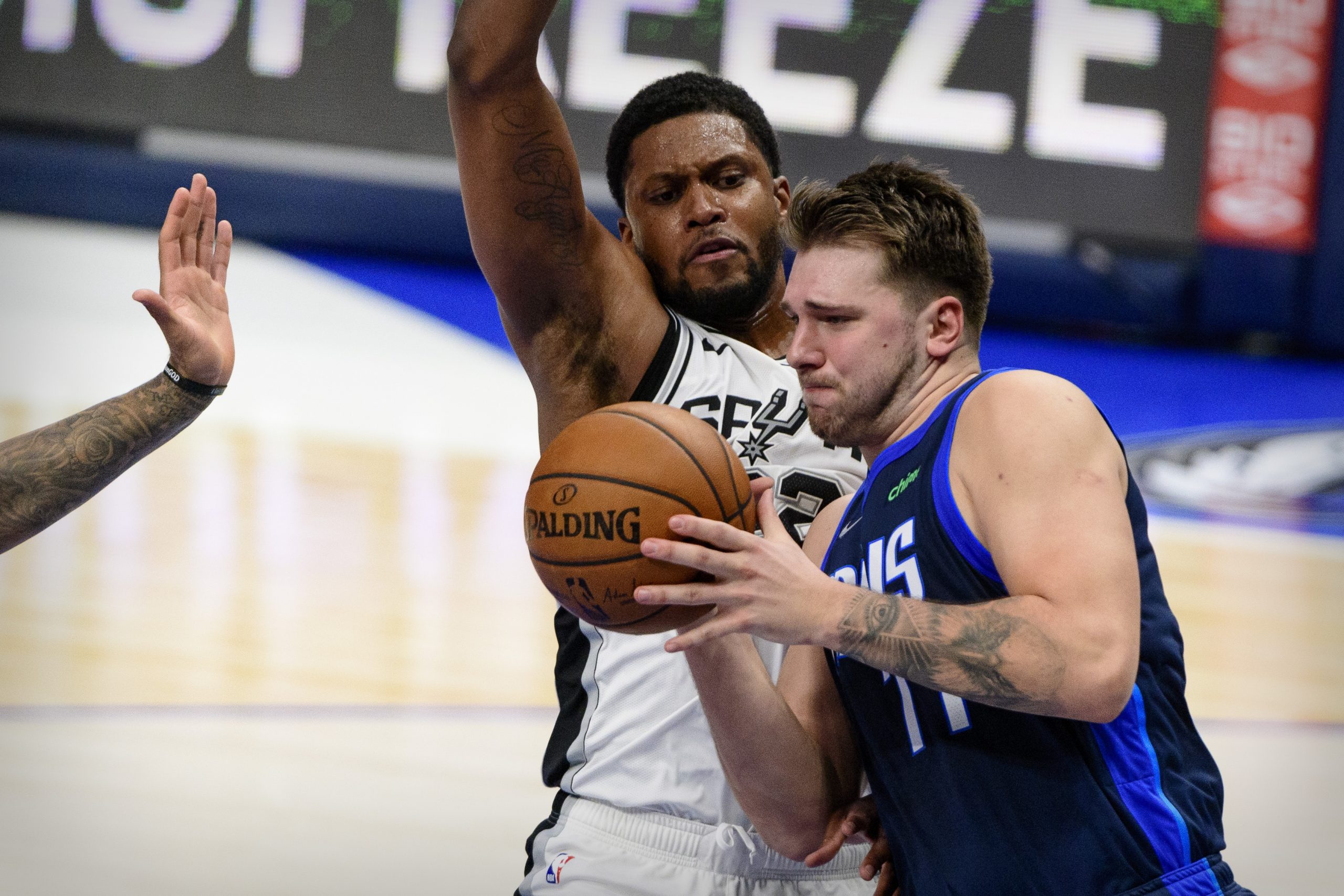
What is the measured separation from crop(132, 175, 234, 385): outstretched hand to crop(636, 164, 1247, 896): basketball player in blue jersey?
49.2 inches

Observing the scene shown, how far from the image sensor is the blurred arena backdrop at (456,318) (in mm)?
5289

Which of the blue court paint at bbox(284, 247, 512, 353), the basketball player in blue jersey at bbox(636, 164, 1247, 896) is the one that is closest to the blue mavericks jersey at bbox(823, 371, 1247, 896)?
the basketball player in blue jersey at bbox(636, 164, 1247, 896)

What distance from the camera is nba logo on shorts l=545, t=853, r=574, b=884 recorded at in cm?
292

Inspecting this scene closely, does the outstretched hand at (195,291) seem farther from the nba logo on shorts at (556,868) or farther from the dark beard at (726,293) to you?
the nba logo on shorts at (556,868)

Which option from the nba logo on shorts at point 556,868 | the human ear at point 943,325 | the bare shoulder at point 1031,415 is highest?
the human ear at point 943,325

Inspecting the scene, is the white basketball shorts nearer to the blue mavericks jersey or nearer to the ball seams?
the blue mavericks jersey

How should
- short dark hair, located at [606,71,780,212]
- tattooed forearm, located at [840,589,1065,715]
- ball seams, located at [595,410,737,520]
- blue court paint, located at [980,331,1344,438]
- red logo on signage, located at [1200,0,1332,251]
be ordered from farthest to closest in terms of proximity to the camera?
1. red logo on signage, located at [1200,0,1332,251]
2. blue court paint, located at [980,331,1344,438]
3. short dark hair, located at [606,71,780,212]
4. ball seams, located at [595,410,737,520]
5. tattooed forearm, located at [840,589,1065,715]

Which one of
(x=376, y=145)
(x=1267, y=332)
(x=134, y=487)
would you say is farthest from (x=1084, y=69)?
(x=134, y=487)

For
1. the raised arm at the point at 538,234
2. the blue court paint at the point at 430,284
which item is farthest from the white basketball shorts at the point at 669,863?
the blue court paint at the point at 430,284

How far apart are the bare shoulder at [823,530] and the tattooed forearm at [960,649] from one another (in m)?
0.75

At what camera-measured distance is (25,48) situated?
8.99 meters

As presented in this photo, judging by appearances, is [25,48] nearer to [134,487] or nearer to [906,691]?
[134,487]

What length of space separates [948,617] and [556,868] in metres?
1.32

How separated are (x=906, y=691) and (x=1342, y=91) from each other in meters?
9.11
